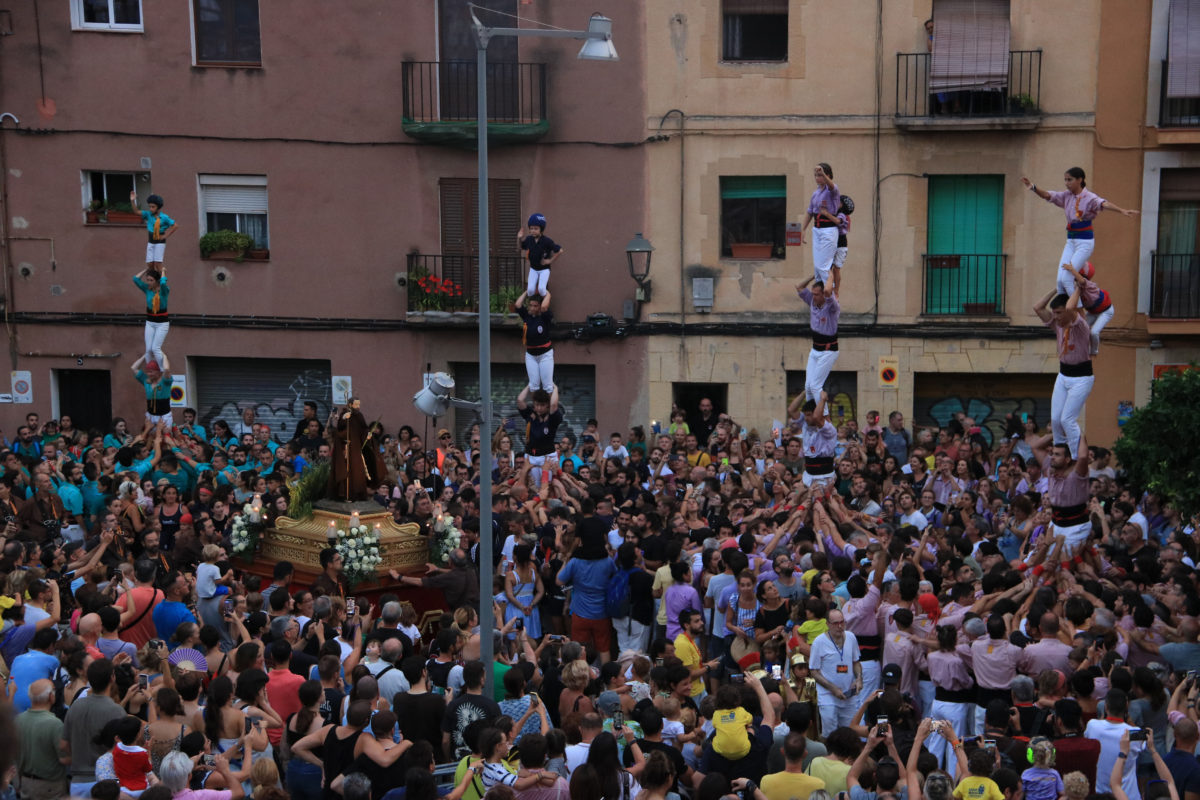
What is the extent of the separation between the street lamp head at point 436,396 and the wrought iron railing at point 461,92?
12020 mm

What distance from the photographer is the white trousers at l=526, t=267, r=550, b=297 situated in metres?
16.4

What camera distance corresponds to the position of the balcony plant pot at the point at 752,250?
71.6 feet

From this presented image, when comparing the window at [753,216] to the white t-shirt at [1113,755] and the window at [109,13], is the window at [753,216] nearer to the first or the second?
the window at [109,13]

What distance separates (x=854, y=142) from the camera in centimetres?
2138

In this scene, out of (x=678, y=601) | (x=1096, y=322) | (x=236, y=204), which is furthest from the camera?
(x=236, y=204)


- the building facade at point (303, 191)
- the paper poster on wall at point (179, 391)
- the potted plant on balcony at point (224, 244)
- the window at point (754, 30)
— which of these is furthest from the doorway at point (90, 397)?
the window at point (754, 30)

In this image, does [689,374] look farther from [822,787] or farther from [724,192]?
[822,787]

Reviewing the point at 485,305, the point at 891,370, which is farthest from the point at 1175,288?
the point at 485,305

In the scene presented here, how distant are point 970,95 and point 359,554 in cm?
1249

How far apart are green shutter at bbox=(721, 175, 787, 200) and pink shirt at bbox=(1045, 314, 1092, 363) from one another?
875 centimetres

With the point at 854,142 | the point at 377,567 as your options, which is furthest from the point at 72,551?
the point at 854,142

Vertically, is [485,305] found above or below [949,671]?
above

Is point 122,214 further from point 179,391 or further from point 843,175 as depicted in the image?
point 843,175

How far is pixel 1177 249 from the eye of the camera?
2084 cm
